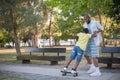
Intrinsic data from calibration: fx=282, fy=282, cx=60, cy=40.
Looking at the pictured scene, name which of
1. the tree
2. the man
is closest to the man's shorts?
the man

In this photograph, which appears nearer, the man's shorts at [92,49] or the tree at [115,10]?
the man's shorts at [92,49]

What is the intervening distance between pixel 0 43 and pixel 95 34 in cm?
6862

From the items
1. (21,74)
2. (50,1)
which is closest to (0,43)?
(50,1)

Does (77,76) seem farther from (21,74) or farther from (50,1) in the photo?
(50,1)

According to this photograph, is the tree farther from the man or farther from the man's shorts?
the man's shorts

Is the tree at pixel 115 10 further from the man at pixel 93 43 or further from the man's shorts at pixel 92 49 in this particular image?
→ the man's shorts at pixel 92 49

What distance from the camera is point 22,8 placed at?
2128cm

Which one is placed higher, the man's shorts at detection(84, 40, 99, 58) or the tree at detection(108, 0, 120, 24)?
the tree at detection(108, 0, 120, 24)

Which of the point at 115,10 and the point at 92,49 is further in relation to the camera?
the point at 115,10

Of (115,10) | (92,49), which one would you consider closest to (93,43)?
(92,49)

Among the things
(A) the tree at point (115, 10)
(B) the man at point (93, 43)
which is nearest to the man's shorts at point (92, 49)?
(B) the man at point (93, 43)

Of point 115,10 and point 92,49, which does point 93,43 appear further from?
point 115,10

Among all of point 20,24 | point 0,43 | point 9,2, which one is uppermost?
point 9,2

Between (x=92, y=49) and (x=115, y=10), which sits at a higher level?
(x=115, y=10)
